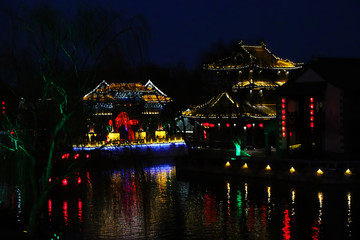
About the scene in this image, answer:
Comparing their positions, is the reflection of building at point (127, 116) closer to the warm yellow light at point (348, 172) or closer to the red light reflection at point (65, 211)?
the warm yellow light at point (348, 172)

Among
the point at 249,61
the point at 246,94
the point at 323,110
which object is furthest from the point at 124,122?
the point at 323,110

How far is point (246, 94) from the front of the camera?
174ft

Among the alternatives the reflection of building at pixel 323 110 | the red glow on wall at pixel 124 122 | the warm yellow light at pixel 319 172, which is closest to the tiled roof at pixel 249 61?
the red glow on wall at pixel 124 122

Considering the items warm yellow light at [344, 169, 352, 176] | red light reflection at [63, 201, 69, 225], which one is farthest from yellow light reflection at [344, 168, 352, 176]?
red light reflection at [63, 201, 69, 225]

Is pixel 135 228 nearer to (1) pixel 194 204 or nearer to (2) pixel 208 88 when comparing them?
(1) pixel 194 204

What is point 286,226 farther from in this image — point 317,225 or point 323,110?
point 323,110

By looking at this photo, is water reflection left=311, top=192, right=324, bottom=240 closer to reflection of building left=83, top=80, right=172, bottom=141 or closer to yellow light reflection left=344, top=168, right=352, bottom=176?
yellow light reflection left=344, top=168, right=352, bottom=176

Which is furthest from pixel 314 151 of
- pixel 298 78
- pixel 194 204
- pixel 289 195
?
pixel 194 204

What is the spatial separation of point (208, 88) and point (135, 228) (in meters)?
38.4

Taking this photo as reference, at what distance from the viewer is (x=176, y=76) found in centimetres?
7362

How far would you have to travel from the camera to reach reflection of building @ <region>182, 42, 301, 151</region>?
50.6 metres

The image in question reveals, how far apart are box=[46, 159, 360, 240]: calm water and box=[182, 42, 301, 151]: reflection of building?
49.1 ft

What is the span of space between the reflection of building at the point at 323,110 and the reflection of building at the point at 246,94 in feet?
30.9

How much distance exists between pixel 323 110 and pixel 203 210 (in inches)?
600
